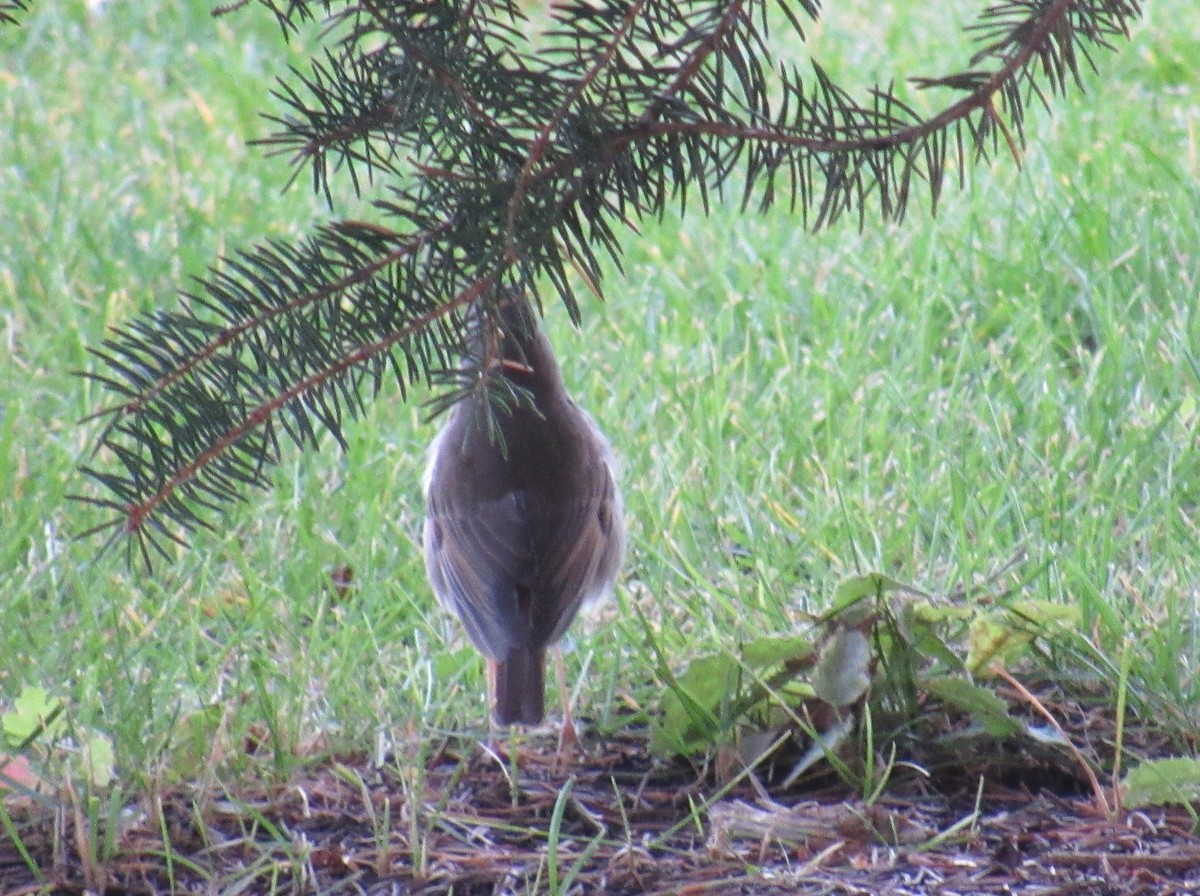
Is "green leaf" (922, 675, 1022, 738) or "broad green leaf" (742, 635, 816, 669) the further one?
"broad green leaf" (742, 635, 816, 669)

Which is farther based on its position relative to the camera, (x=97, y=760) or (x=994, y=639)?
(x=994, y=639)

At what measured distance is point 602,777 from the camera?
Result: 337cm

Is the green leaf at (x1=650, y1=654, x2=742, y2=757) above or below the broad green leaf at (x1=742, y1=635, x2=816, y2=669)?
below

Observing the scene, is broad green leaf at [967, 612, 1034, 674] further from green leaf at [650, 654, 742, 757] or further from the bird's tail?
the bird's tail

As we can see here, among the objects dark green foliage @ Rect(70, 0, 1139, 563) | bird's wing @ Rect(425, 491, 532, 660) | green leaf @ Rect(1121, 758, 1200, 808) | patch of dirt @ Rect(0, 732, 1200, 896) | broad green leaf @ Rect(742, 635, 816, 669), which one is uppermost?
dark green foliage @ Rect(70, 0, 1139, 563)

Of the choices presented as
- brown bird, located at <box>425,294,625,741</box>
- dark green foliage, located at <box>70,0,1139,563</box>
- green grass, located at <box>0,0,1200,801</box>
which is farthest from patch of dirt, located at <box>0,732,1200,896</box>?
dark green foliage, located at <box>70,0,1139,563</box>

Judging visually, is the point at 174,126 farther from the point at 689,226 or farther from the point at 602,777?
the point at 602,777

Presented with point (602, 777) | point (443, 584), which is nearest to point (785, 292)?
point (443, 584)

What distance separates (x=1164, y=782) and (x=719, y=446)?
2174mm

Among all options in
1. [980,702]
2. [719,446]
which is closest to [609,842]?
[980,702]

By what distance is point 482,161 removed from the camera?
2.09 meters

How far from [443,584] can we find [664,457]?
3.52 ft

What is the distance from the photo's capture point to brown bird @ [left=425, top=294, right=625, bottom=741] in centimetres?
379

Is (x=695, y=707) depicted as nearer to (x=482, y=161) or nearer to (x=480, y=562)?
(x=480, y=562)
